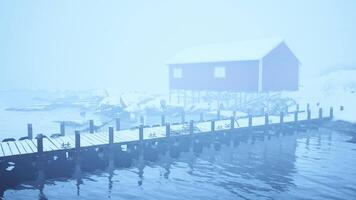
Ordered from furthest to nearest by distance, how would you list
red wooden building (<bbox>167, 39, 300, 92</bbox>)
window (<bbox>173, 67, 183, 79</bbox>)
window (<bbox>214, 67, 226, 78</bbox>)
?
window (<bbox>173, 67, 183, 79</bbox>) < window (<bbox>214, 67, 226, 78</bbox>) < red wooden building (<bbox>167, 39, 300, 92</bbox>)

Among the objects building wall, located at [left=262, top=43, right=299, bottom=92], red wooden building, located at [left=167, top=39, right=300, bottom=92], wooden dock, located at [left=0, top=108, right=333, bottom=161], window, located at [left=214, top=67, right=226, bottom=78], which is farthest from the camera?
window, located at [left=214, top=67, right=226, bottom=78]

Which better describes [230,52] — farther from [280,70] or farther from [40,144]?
[40,144]

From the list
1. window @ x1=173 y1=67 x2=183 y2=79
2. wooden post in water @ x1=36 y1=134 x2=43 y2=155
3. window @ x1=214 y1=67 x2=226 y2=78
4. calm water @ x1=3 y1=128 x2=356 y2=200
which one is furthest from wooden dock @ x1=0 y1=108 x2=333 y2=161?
window @ x1=173 y1=67 x2=183 y2=79

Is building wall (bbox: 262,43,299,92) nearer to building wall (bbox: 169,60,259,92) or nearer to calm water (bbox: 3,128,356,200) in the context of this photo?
building wall (bbox: 169,60,259,92)

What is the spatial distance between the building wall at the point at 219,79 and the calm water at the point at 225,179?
45.9 feet

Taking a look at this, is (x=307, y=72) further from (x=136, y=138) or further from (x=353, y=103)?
(x=136, y=138)

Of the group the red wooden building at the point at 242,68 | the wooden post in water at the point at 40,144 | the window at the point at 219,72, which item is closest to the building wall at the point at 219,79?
the red wooden building at the point at 242,68

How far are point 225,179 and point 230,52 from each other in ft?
81.5

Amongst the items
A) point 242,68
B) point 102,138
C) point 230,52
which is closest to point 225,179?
point 102,138

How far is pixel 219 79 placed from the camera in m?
37.8

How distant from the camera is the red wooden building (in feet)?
114

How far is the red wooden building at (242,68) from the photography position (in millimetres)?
34688

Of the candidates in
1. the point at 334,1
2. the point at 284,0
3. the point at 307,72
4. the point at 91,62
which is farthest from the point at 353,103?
the point at 284,0

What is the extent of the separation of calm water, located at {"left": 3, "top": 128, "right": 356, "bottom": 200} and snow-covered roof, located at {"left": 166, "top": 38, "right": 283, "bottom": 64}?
50.8ft
